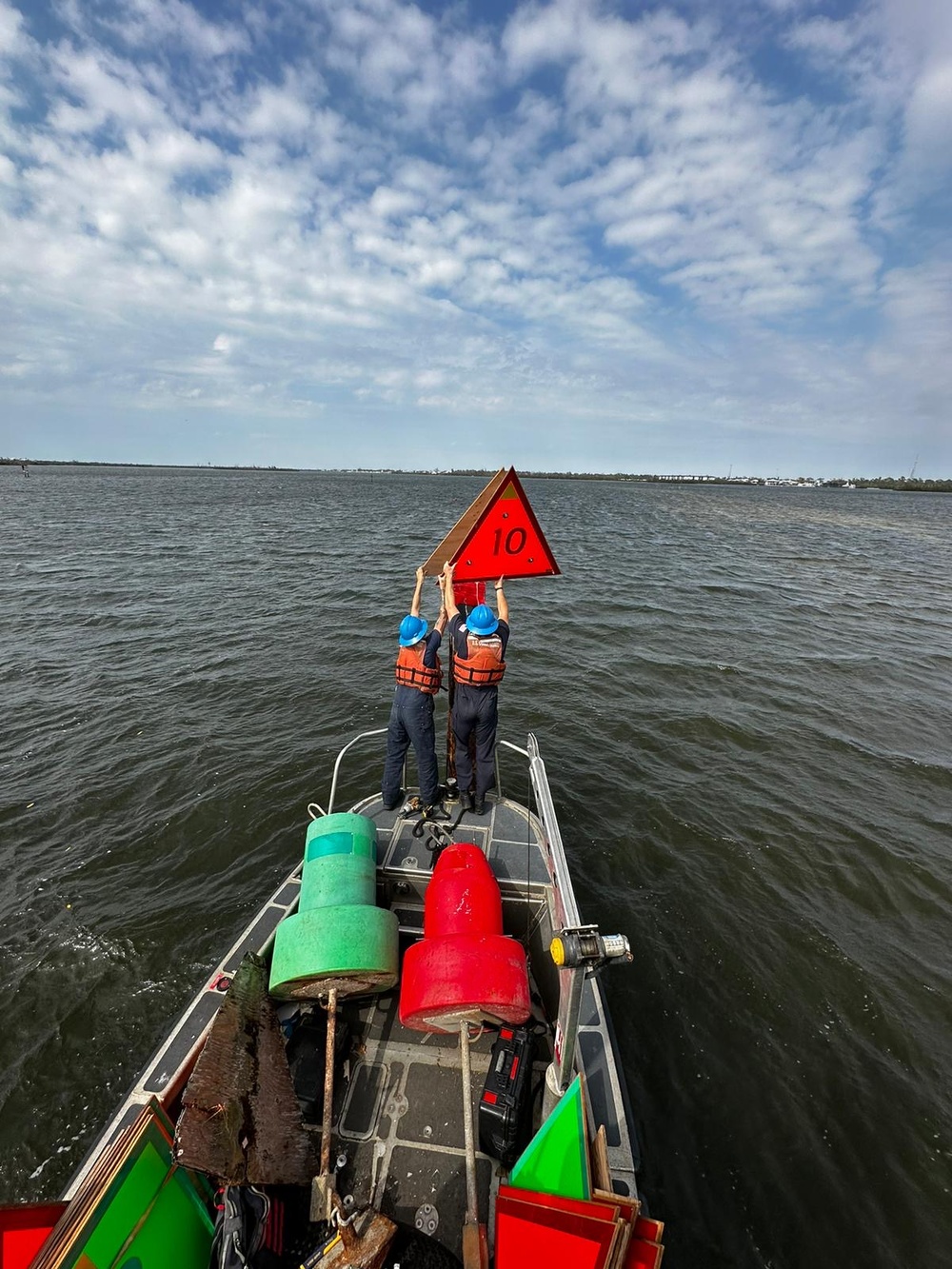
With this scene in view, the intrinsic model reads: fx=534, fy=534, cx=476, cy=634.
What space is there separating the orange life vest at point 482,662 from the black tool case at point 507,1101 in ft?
11.0

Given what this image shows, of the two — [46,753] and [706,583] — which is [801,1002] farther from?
[706,583]

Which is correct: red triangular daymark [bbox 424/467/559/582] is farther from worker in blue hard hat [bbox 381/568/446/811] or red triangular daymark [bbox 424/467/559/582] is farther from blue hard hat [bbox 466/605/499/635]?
worker in blue hard hat [bbox 381/568/446/811]

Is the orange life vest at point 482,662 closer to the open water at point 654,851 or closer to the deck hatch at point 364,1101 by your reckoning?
the deck hatch at point 364,1101

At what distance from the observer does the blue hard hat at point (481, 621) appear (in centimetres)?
599

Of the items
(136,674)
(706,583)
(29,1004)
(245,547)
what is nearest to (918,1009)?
(29,1004)

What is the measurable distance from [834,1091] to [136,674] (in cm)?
1641

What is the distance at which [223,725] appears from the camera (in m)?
12.4

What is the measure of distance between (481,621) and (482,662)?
1.58ft

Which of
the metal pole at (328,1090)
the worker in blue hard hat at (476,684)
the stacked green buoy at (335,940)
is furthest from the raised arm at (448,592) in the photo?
the metal pole at (328,1090)

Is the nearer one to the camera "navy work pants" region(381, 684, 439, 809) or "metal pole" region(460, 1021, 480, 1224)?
"metal pole" region(460, 1021, 480, 1224)

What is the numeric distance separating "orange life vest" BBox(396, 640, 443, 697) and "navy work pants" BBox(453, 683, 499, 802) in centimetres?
32

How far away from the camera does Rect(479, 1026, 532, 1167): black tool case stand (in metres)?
3.84

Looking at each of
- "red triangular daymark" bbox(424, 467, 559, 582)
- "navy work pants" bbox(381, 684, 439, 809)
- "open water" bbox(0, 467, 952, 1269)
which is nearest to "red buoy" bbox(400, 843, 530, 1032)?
"navy work pants" bbox(381, 684, 439, 809)

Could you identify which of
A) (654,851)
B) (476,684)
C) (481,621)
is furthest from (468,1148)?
(654,851)
